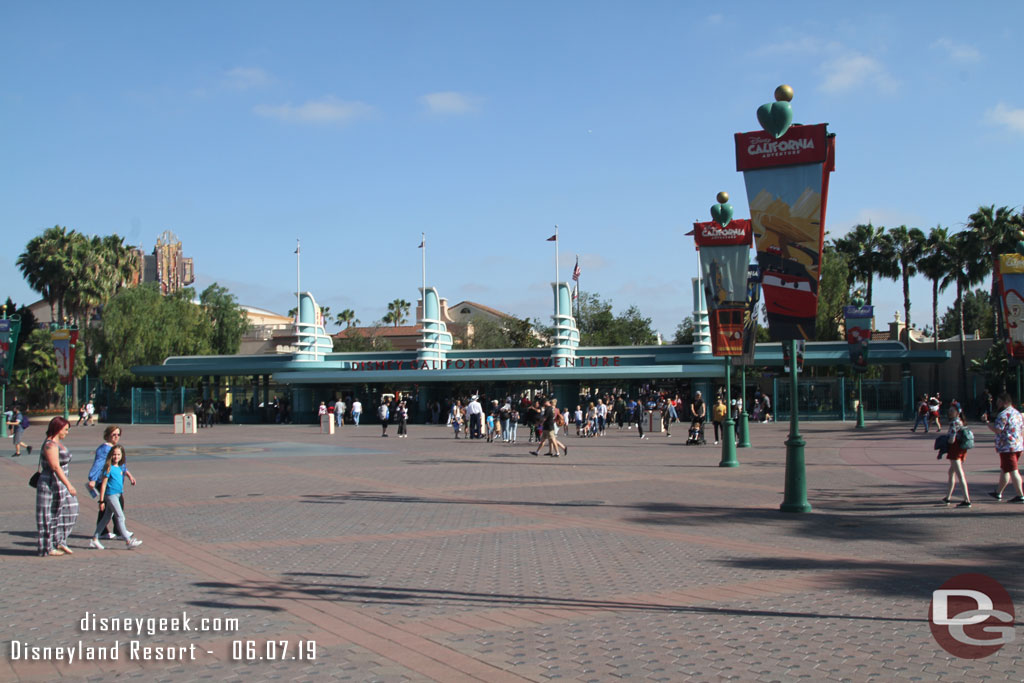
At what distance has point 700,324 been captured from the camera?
1754 inches

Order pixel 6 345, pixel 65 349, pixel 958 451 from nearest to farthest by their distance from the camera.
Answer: pixel 958 451
pixel 6 345
pixel 65 349

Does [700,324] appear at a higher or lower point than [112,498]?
higher

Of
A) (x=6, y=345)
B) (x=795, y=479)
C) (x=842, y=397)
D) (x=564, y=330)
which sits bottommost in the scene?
(x=795, y=479)

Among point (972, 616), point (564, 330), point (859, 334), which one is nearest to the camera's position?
point (972, 616)

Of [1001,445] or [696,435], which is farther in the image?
[696,435]

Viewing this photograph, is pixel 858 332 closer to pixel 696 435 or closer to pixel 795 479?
pixel 696 435

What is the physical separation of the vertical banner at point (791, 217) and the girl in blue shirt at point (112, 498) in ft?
29.9

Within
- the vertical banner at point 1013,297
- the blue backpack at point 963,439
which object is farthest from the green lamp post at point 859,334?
the blue backpack at point 963,439

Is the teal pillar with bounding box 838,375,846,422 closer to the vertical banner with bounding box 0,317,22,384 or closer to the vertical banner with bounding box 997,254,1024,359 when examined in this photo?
the vertical banner with bounding box 997,254,1024,359

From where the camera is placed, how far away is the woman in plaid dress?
32.7 ft

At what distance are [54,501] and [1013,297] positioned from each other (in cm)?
2254

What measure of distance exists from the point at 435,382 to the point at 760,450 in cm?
2453

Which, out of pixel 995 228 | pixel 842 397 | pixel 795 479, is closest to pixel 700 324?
pixel 842 397

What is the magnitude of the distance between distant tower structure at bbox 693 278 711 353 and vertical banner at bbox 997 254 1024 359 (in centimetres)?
2068
